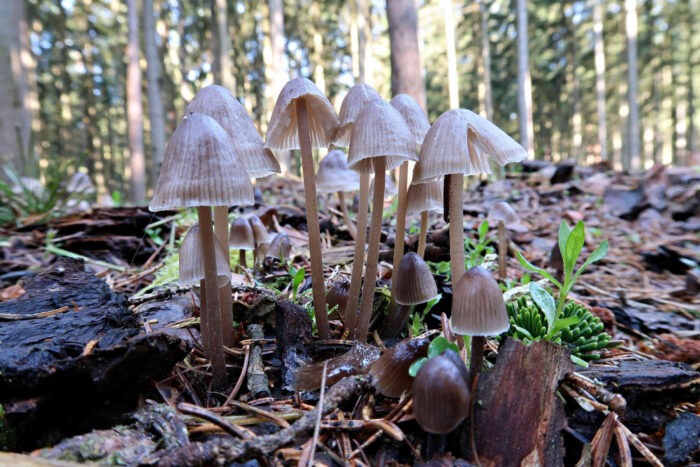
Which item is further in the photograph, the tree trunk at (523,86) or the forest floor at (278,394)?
the tree trunk at (523,86)

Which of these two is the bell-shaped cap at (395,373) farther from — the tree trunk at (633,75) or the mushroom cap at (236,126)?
the tree trunk at (633,75)

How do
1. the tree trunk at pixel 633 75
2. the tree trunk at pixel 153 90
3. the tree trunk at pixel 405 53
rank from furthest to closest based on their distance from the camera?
A: the tree trunk at pixel 633 75 < the tree trunk at pixel 153 90 < the tree trunk at pixel 405 53

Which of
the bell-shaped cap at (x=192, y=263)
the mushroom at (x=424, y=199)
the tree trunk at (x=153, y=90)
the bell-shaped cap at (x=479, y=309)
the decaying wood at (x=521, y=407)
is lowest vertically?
the decaying wood at (x=521, y=407)

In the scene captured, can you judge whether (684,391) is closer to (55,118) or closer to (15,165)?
(15,165)

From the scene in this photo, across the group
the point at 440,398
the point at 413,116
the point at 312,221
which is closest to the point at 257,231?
the point at 312,221

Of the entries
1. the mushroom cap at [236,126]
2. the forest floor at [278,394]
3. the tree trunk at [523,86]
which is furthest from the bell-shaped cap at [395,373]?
the tree trunk at [523,86]

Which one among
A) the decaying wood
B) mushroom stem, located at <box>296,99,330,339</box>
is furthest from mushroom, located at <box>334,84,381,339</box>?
the decaying wood
